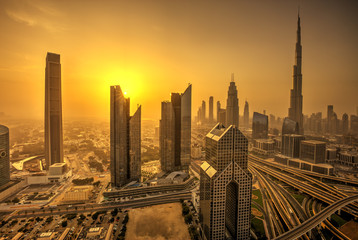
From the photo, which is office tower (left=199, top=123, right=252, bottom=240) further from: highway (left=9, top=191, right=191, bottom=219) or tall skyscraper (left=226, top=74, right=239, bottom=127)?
tall skyscraper (left=226, top=74, right=239, bottom=127)

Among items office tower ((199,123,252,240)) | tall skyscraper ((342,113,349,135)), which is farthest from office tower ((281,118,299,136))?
office tower ((199,123,252,240))

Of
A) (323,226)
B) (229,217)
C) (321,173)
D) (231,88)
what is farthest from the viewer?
(231,88)

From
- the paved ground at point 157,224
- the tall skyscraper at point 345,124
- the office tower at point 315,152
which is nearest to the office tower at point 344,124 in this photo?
the tall skyscraper at point 345,124

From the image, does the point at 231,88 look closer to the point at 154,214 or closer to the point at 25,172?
the point at 154,214

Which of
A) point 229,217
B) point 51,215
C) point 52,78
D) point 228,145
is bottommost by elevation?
point 51,215

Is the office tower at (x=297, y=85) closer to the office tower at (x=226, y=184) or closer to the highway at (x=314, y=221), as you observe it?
the highway at (x=314, y=221)

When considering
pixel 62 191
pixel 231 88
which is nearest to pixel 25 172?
pixel 62 191
